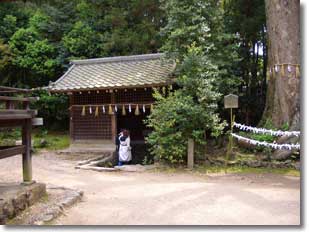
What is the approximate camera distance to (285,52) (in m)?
8.70

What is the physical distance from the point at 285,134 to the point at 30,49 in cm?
1174

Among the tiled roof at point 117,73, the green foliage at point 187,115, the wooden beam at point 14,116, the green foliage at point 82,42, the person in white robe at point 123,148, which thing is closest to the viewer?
the wooden beam at point 14,116

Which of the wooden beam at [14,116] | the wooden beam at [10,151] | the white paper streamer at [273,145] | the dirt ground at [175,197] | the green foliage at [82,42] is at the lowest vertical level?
the dirt ground at [175,197]

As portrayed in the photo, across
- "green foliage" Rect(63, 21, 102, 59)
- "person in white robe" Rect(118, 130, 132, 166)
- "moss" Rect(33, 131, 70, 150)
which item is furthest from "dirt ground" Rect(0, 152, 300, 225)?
"green foliage" Rect(63, 21, 102, 59)

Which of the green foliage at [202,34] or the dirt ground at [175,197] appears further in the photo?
the green foliage at [202,34]

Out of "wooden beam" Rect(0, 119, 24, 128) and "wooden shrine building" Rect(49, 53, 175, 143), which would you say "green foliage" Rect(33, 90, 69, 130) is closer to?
"wooden shrine building" Rect(49, 53, 175, 143)

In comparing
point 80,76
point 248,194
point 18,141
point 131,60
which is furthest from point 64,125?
point 248,194

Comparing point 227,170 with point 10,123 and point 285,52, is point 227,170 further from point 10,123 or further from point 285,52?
point 10,123

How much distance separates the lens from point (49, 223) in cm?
458

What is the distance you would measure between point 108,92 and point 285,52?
590 centimetres

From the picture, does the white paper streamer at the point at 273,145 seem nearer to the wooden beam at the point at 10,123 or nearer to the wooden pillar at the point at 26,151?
the wooden pillar at the point at 26,151

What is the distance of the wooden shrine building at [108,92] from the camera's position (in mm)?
11367

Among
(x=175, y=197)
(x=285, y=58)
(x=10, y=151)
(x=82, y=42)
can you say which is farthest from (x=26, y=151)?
(x=82, y=42)

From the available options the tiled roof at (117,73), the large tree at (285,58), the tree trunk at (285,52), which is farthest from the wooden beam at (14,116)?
the tree trunk at (285,52)
